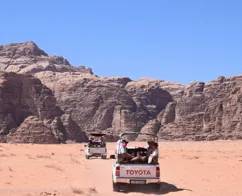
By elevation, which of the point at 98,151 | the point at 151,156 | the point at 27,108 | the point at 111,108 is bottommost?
the point at 98,151

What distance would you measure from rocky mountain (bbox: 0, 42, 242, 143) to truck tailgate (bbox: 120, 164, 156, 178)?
7272 cm


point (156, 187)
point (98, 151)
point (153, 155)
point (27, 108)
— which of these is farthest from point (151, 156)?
point (27, 108)

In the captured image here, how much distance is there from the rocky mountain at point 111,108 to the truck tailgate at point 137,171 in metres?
72.7

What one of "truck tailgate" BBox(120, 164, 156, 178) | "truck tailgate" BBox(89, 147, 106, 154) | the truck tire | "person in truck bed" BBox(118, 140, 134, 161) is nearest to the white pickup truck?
"truck tailgate" BBox(120, 164, 156, 178)

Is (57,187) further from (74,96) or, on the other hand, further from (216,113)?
(74,96)

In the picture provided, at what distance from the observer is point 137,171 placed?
1520 cm

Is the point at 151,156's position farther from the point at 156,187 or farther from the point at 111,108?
the point at 111,108

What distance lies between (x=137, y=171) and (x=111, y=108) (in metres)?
143

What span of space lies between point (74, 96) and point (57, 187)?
152200mm

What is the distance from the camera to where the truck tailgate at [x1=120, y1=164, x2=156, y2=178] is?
15172 millimetres

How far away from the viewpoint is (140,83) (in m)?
190

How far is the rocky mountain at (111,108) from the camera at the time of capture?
4114 inches

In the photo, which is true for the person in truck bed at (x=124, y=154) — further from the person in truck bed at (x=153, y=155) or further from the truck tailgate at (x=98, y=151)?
the truck tailgate at (x=98, y=151)

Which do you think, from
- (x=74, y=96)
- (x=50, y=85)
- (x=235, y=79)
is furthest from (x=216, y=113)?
(x=50, y=85)
